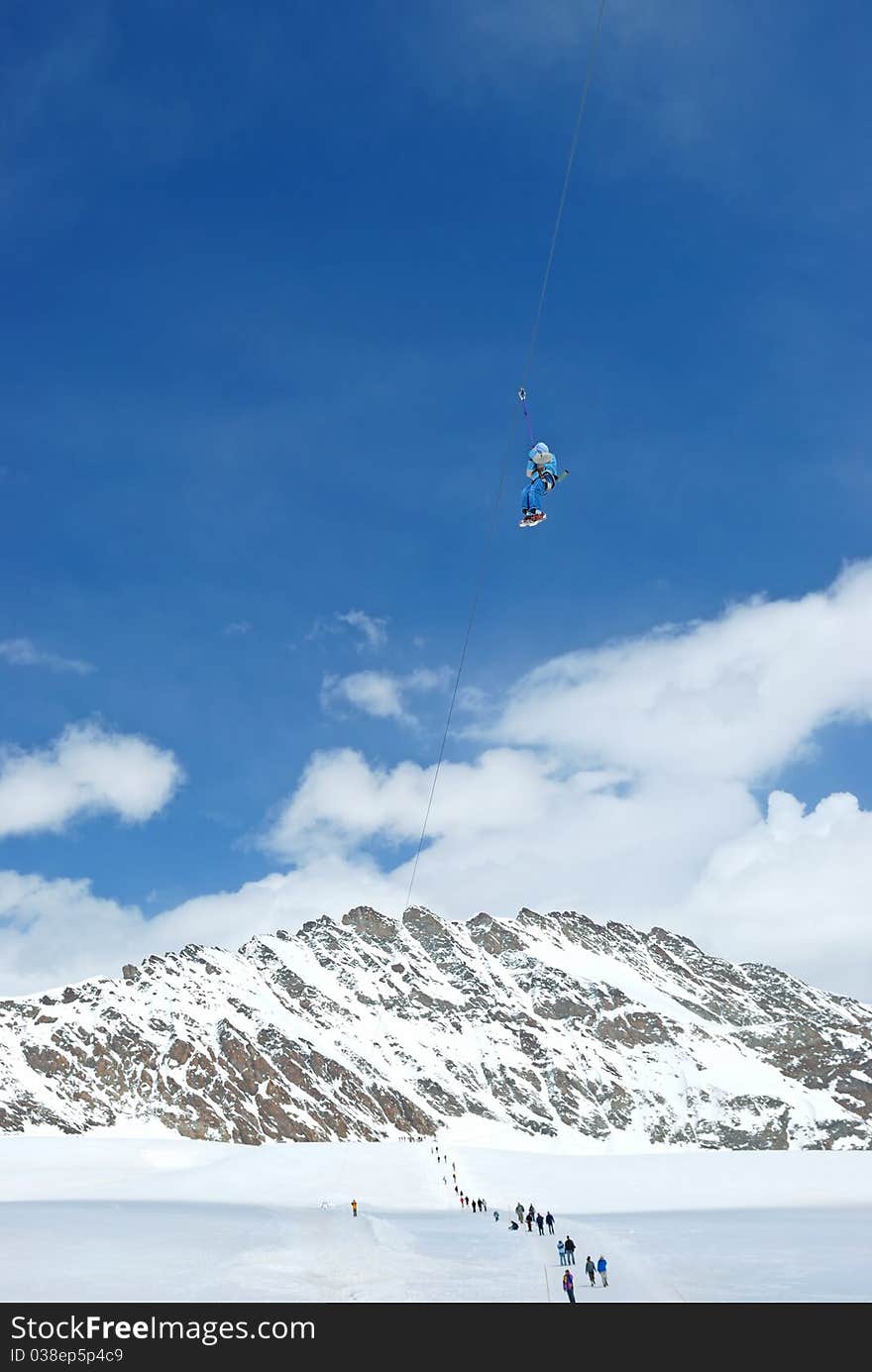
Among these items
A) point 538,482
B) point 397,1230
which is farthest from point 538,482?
point 397,1230

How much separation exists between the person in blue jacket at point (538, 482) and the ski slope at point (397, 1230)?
21.6 metres

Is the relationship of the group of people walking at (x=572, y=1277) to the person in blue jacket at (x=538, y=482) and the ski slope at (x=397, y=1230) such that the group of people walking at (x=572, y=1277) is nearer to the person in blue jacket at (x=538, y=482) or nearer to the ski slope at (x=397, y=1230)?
the ski slope at (x=397, y=1230)

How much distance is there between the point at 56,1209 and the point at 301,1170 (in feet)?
157

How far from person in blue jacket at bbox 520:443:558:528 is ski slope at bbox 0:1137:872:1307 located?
850 inches

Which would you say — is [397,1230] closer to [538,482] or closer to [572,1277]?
[572,1277]

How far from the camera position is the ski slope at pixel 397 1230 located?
2920cm

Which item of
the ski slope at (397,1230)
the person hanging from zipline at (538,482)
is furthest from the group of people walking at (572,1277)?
the person hanging from zipline at (538,482)

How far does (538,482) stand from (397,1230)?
129ft

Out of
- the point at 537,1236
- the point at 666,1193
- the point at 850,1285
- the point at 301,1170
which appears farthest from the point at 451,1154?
the point at 850,1285

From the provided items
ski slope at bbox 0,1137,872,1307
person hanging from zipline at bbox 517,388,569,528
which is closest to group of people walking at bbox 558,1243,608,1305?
ski slope at bbox 0,1137,872,1307

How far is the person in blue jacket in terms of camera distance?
2712 centimetres
